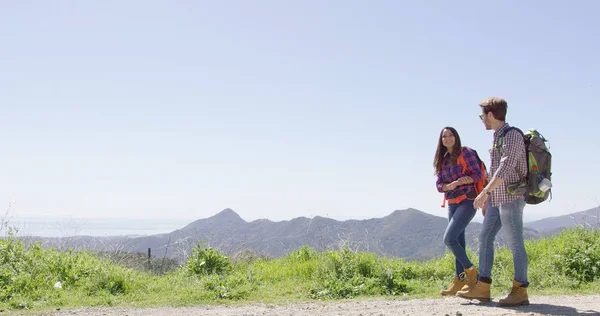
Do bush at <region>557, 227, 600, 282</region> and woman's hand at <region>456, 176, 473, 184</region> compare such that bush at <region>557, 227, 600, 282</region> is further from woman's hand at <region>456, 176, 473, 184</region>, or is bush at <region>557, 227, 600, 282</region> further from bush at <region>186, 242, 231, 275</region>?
bush at <region>186, 242, 231, 275</region>

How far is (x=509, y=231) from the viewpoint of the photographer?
551 cm

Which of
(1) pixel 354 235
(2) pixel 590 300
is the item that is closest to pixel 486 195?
(2) pixel 590 300

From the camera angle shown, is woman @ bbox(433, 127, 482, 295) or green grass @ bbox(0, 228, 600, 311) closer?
woman @ bbox(433, 127, 482, 295)

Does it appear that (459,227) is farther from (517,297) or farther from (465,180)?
(517,297)

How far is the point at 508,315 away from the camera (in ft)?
16.6

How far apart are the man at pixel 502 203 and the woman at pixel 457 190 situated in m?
0.25

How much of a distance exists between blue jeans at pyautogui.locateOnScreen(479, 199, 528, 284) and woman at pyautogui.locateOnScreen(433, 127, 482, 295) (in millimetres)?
303

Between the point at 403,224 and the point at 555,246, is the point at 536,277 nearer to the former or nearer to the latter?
the point at 555,246

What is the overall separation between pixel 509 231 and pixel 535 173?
2.29ft

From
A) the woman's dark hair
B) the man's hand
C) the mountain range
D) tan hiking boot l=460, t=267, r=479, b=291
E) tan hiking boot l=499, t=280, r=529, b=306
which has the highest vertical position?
Answer: the woman's dark hair

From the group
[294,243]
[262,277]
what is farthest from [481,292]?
[294,243]

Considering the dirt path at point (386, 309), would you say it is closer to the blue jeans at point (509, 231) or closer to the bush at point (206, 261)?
the blue jeans at point (509, 231)

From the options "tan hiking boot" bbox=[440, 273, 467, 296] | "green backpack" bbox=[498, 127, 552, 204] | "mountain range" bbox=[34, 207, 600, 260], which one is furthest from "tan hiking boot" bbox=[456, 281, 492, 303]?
"mountain range" bbox=[34, 207, 600, 260]

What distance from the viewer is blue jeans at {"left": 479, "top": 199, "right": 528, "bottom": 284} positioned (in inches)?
215
